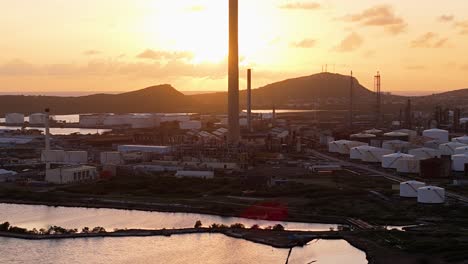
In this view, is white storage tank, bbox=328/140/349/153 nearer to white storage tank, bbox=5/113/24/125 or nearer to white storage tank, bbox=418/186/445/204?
white storage tank, bbox=418/186/445/204

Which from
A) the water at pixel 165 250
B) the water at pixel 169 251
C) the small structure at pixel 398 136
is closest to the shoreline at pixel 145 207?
the water at pixel 165 250

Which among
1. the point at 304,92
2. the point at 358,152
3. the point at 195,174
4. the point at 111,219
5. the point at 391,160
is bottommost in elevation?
the point at 111,219

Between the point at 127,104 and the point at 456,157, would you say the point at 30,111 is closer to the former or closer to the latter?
the point at 127,104

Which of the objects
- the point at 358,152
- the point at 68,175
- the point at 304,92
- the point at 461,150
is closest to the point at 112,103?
the point at 304,92

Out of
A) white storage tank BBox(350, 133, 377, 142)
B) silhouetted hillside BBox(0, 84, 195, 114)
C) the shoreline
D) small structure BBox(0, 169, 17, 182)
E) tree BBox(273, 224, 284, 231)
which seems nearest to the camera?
tree BBox(273, 224, 284, 231)

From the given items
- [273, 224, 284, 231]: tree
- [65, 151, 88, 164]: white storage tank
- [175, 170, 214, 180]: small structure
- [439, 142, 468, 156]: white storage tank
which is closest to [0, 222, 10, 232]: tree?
[273, 224, 284, 231]: tree

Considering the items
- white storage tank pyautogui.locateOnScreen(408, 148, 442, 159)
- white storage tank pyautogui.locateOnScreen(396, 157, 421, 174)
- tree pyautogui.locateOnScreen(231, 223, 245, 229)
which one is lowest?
tree pyautogui.locateOnScreen(231, 223, 245, 229)

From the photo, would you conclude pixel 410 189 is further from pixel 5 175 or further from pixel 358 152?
pixel 5 175
